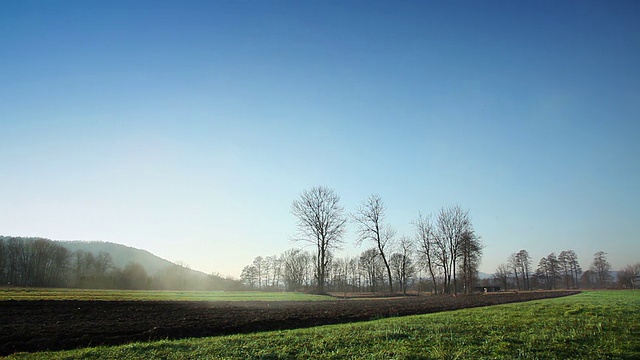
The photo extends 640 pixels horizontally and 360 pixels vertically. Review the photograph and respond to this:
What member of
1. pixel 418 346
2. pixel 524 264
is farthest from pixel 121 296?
pixel 524 264

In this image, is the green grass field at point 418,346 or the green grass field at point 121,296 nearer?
the green grass field at point 418,346

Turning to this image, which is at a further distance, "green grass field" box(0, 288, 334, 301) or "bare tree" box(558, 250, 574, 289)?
"bare tree" box(558, 250, 574, 289)

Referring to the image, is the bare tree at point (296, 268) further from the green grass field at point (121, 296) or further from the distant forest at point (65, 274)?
the green grass field at point (121, 296)

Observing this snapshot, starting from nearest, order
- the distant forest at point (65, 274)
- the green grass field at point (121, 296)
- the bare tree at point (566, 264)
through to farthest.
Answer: the green grass field at point (121, 296)
the distant forest at point (65, 274)
the bare tree at point (566, 264)

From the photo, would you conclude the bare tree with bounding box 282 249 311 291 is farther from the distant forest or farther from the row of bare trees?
the row of bare trees

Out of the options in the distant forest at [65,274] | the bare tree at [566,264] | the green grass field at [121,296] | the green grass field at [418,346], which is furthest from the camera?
the bare tree at [566,264]

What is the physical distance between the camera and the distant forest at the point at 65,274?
100688 mm

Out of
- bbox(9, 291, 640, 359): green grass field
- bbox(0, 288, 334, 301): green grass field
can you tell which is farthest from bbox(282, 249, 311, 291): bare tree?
bbox(9, 291, 640, 359): green grass field

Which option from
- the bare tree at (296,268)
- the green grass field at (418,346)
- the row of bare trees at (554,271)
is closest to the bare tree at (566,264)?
the row of bare trees at (554,271)

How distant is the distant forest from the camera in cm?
10069

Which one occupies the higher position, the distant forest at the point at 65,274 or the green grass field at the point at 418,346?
the green grass field at the point at 418,346

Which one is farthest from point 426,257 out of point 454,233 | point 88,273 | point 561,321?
point 88,273

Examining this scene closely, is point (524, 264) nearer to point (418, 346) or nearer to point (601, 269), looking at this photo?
point (601, 269)

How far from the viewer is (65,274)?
4446 inches
